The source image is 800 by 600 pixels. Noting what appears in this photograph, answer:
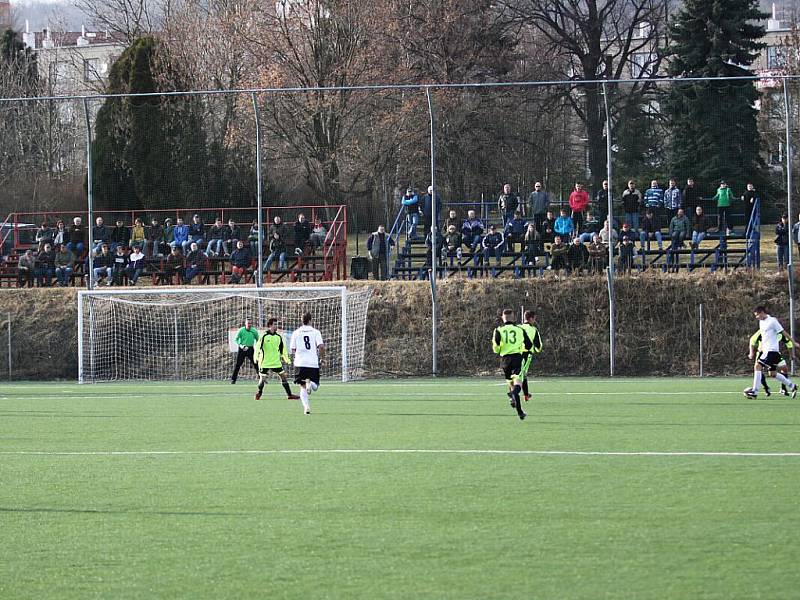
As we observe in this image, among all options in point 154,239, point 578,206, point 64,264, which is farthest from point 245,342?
point 578,206

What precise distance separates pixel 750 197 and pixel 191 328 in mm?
14869

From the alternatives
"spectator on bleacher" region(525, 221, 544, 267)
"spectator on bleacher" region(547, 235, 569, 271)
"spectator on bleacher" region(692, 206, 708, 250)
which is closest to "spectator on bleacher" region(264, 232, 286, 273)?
"spectator on bleacher" region(525, 221, 544, 267)

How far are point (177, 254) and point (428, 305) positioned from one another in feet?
22.5

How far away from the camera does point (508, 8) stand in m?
50.3

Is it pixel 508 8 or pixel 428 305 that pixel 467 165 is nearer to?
pixel 428 305

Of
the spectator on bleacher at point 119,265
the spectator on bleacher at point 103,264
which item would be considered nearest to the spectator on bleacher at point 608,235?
the spectator on bleacher at point 119,265

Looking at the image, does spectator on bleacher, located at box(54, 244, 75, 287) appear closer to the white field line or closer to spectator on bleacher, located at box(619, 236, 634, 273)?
spectator on bleacher, located at box(619, 236, 634, 273)

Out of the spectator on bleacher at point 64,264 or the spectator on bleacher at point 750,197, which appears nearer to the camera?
the spectator on bleacher at point 750,197

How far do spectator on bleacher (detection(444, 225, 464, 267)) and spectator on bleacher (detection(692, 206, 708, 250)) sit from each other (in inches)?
235

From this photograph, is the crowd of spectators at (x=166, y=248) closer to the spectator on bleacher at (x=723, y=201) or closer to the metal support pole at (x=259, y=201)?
the metal support pole at (x=259, y=201)

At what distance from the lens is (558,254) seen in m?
29.7

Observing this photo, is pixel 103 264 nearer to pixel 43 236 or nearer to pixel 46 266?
pixel 46 266

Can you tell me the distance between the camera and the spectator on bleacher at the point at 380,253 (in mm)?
30797

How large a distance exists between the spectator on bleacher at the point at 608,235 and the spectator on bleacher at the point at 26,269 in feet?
50.1
